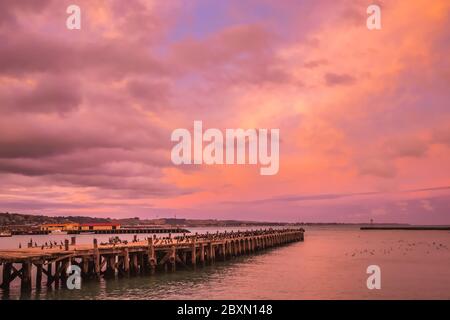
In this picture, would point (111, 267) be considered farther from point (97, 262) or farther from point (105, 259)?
point (105, 259)

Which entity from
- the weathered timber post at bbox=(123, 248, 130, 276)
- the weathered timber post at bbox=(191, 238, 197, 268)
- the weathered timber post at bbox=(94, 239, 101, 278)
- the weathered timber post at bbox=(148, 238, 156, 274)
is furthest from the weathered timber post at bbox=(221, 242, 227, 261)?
the weathered timber post at bbox=(94, 239, 101, 278)

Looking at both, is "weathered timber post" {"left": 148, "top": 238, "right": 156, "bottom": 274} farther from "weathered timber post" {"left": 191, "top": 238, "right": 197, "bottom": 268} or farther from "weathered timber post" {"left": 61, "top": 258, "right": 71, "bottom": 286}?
"weathered timber post" {"left": 61, "top": 258, "right": 71, "bottom": 286}

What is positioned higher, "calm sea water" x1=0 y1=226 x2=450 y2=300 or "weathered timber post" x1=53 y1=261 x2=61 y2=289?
"weathered timber post" x1=53 y1=261 x2=61 y2=289

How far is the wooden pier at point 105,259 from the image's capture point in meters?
31.6

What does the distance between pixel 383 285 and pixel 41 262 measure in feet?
87.9

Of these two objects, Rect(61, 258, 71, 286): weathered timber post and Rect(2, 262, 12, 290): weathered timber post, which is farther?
Rect(61, 258, 71, 286): weathered timber post

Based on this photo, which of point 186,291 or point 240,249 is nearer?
point 186,291

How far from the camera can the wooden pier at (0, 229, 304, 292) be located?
3161 cm

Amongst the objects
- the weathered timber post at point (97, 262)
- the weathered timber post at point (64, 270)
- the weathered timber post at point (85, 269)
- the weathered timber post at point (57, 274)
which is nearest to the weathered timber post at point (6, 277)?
the weathered timber post at point (57, 274)

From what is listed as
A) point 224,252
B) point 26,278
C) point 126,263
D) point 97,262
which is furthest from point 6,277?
point 224,252
